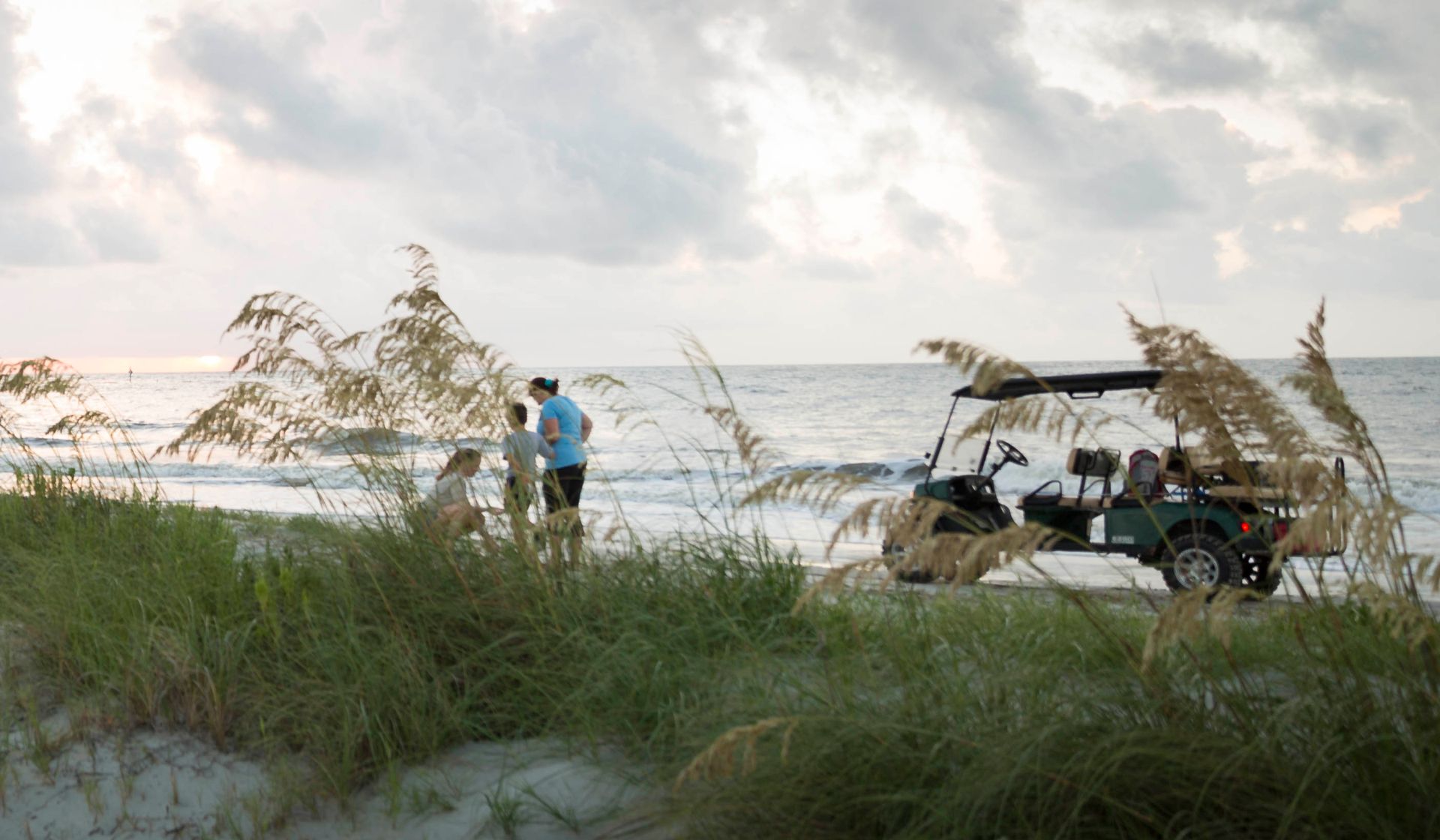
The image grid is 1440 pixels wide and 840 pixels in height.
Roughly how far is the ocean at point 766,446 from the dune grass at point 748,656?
0.77 feet

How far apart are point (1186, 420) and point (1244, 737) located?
78cm

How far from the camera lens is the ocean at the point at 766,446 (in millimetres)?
5008

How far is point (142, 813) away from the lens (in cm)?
364

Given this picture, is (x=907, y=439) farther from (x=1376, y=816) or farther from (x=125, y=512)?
(x=1376, y=816)

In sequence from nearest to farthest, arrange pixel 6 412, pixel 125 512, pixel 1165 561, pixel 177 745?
pixel 177 745 → pixel 125 512 → pixel 6 412 → pixel 1165 561

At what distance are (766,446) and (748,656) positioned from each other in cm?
82

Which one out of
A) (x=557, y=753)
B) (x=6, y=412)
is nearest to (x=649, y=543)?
(x=557, y=753)

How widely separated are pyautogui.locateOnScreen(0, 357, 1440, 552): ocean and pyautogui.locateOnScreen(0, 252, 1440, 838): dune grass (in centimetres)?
23

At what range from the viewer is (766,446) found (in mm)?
4082

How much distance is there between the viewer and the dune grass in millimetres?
2496

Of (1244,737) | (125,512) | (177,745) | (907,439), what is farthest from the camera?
(907,439)

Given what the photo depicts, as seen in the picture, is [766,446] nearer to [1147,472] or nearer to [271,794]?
[271,794]

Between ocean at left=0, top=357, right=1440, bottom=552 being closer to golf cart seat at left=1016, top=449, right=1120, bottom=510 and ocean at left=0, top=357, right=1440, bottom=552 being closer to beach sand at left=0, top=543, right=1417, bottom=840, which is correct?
golf cart seat at left=1016, top=449, right=1120, bottom=510

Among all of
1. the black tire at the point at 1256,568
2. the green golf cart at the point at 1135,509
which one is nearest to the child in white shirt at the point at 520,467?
the green golf cart at the point at 1135,509
